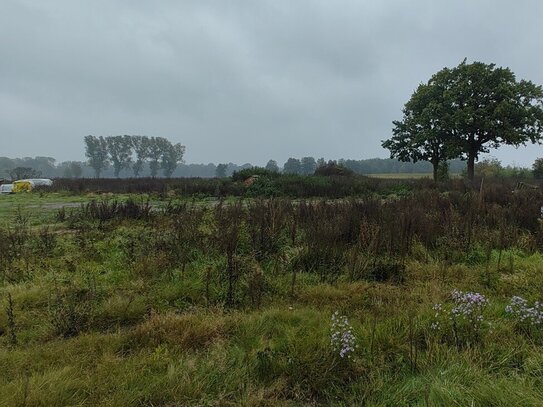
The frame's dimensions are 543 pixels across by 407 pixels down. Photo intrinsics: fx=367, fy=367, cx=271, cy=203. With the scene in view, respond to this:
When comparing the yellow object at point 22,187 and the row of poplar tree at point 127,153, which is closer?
the yellow object at point 22,187

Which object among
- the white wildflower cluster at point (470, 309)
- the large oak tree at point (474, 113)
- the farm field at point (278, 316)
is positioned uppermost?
the large oak tree at point (474, 113)

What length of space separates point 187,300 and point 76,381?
1.75 m

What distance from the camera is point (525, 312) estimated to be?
3312mm

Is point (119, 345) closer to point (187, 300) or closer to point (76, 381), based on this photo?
point (76, 381)

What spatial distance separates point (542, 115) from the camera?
1095 inches

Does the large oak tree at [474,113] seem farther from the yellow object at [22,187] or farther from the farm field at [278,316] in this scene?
the yellow object at [22,187]

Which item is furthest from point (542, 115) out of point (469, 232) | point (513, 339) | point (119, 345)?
point (119, 345)

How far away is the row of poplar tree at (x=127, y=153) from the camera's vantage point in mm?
116875

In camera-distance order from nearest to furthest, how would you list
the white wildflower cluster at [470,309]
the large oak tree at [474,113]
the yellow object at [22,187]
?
the white wildflower cluster at [470,309], the large oak tree at [474,113], the yellow object at [22,187]

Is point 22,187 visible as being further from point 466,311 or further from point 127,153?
point 127,153

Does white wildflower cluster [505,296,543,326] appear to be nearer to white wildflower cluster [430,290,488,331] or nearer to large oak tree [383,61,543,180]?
white wildflower cluster [430,290,488,331]

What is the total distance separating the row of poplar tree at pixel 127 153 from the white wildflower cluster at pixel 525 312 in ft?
388

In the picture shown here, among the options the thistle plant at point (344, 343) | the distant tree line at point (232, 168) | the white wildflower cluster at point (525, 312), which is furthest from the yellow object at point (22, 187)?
the white wildflower cluster at point (525, 312)

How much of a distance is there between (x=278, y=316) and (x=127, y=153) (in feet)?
415
